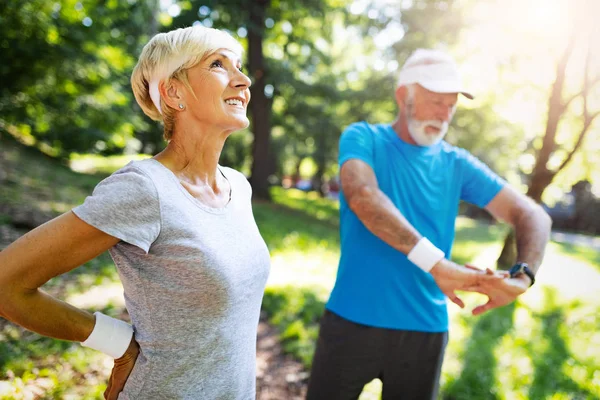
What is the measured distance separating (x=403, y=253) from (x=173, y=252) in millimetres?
1192

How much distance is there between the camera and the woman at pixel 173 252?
125cm

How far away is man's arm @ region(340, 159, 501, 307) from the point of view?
193 cm

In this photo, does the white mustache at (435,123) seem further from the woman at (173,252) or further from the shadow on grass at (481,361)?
the shadow on grass at (481,361)

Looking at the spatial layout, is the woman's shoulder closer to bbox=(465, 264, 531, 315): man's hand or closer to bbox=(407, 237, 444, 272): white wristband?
bbox=(407, 237, 444, 272): white wristband

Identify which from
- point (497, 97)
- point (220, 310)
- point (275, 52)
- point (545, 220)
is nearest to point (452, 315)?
point (545, 220)

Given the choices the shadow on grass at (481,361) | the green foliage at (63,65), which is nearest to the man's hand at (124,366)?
the shadow on grass at (481,361)

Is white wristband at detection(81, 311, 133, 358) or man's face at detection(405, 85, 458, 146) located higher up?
man's face at detection(405, 85, 458, 146)

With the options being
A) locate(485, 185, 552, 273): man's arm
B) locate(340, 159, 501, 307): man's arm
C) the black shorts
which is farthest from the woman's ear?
locate(485, 185, 552, 273): man's arm

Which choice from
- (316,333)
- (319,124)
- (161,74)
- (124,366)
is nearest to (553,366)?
(316,333)

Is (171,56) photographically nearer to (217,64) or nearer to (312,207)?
(217,64)

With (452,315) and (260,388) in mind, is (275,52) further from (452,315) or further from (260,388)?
(260,388)

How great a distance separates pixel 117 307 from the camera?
15.5 ft

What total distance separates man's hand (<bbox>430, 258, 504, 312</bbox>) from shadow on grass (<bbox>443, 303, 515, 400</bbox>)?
2.43 m

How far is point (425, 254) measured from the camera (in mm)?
1930
